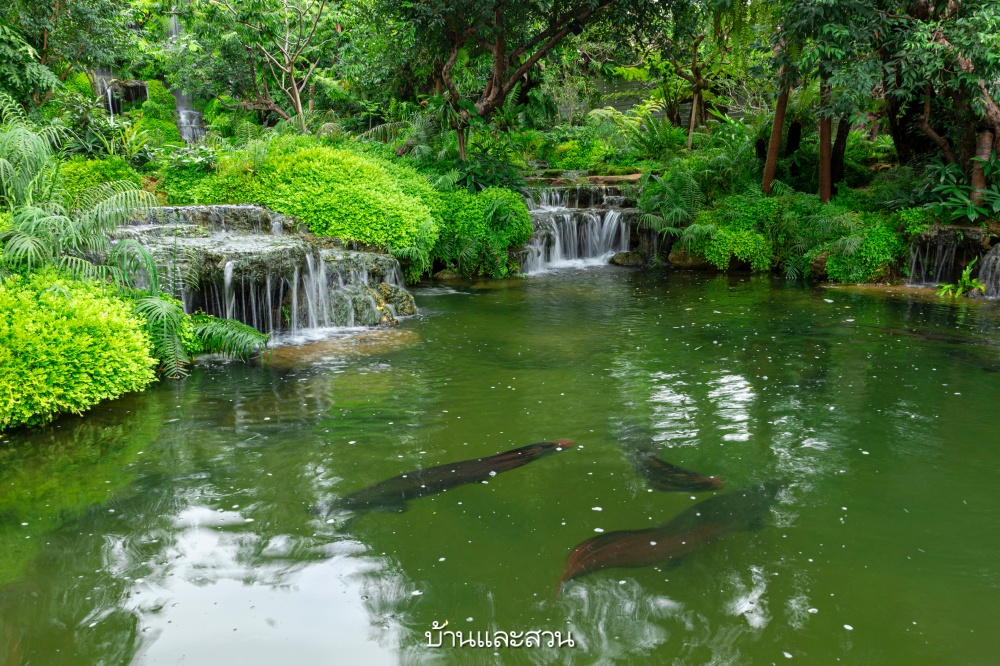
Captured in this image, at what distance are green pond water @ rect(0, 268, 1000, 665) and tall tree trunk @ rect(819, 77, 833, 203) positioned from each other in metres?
6.20

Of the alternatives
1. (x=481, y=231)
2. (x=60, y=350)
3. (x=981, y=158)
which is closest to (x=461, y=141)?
(x=481, y=231)

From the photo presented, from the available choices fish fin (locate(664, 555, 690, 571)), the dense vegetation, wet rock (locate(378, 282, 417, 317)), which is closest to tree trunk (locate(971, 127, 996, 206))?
the dense vegetation

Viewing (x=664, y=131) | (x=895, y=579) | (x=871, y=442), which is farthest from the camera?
(x=664, y=131)

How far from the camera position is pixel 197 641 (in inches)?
133

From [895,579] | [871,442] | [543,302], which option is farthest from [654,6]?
[895,579]

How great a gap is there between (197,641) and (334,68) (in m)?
18.4

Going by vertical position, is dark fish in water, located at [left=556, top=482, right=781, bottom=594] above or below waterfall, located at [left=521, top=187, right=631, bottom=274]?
below

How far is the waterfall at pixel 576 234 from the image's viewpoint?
1562cm

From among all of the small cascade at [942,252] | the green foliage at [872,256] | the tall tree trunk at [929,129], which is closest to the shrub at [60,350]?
the green foliage at [872,256]

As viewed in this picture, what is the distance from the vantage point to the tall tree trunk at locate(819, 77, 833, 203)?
13.2m

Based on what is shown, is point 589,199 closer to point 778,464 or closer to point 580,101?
point 580,101

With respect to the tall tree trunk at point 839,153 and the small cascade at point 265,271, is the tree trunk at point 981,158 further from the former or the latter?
the small cascade at point 265,271

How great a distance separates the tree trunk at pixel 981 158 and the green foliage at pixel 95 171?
13.7 m

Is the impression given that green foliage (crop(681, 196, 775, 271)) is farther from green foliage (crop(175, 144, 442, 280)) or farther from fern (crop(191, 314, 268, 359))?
fern (crop(191, 314, 268, 359))
